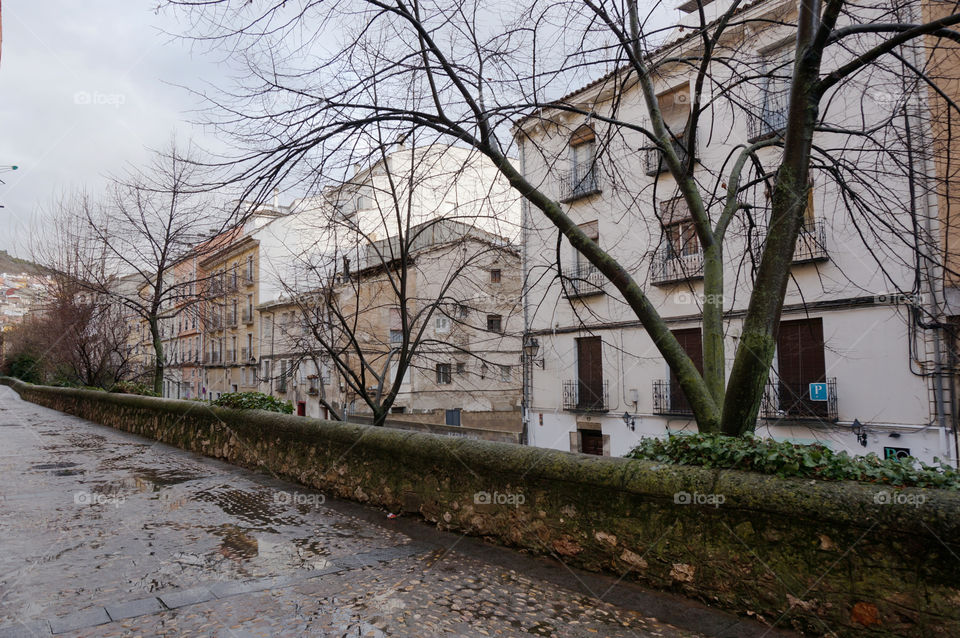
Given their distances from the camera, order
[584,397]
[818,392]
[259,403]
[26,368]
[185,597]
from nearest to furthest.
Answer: [185,597]
[259,403]
[818,392]
[584,397]
[26,368]

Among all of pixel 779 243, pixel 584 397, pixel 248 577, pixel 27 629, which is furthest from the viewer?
pixel 584 397

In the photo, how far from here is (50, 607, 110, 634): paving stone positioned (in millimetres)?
3598

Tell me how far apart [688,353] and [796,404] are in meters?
2.97

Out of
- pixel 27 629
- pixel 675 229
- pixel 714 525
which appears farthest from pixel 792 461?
pixel 675 229

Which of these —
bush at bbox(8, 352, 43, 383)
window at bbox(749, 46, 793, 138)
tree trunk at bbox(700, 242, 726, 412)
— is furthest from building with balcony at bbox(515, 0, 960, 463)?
bush at bbox(8, 352, 43, 383)

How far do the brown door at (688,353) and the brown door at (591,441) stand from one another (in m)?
2.65

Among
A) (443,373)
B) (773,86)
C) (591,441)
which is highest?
(773,86)

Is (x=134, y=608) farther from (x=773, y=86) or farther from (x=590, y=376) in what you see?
(x=590, y=376)

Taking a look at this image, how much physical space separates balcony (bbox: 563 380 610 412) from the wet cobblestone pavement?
437 inches

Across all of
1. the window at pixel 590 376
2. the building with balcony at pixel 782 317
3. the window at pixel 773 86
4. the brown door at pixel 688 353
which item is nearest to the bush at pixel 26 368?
the window at pixel 590 376

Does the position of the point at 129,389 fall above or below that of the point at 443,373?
below

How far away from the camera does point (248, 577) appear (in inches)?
181

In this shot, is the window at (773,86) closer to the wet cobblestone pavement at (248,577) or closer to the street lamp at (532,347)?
the wet cobblestone pavement at (248,577)

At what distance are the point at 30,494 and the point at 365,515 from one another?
4724 millimetres
